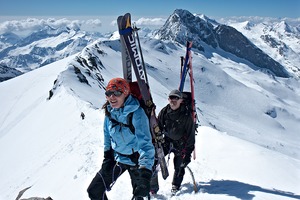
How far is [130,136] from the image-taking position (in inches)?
236

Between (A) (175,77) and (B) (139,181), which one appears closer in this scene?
(B) (139,181)

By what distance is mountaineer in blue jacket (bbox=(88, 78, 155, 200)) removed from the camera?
5.71 meters

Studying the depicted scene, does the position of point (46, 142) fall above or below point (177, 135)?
below

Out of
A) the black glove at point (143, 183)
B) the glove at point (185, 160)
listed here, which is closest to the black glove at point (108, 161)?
the black glove at point (143, 183)

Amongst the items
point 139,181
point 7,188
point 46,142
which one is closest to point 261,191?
point 139,181

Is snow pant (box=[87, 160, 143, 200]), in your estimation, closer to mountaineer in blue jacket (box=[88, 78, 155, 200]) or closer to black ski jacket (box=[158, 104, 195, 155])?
mountaineer in blue jacket (box=[88, 78, 155, 200])

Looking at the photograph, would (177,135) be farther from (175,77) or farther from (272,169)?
(175,77)

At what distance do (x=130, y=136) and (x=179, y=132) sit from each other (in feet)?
9.62

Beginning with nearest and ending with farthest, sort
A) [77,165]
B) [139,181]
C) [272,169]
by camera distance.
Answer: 1. [139,181]
2. [272,169]
3. [77,165]

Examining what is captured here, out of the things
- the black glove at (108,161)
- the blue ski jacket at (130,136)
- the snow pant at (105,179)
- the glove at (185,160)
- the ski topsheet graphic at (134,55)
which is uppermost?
the ski topsheet graphic at (134,55)

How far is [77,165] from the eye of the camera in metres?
13.9

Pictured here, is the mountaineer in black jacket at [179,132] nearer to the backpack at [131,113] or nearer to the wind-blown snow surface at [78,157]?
the wind-blown snow surface at [78,157]

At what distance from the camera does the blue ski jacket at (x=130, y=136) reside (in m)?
5.73

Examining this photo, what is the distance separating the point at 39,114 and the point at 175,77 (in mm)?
99318
